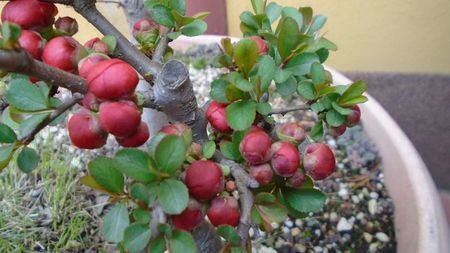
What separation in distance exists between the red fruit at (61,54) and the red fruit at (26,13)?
35 millimetres

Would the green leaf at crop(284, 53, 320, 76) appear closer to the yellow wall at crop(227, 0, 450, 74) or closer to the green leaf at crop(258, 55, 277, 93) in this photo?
the green leaf at crop(258, 55, 277, 93)

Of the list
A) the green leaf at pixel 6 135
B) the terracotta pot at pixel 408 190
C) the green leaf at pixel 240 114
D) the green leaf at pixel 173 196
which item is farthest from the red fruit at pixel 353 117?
the terracotta pot at pixel 408 190

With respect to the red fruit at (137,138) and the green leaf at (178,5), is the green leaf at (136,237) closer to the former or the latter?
the red fruit at (137,138)

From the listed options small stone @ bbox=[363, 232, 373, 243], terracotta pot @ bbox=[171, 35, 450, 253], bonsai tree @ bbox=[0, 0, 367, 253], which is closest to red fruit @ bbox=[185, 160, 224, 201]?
bonsai tree @ bbox=[0, 0, 367, 253]

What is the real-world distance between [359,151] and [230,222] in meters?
0.79

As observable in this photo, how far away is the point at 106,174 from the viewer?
1.34 feet

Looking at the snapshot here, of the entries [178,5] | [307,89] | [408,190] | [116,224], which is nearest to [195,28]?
[178,5]

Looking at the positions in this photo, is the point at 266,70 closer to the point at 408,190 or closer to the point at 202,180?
the point at 202,180

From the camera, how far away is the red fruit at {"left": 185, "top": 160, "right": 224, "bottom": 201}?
407 millimetres

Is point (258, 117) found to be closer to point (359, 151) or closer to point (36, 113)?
point (36, 113)

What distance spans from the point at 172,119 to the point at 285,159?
0.14 m

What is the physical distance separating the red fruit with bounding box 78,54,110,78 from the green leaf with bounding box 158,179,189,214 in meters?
0.11

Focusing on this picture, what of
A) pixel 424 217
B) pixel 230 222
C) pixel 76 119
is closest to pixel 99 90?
pixel 76 119

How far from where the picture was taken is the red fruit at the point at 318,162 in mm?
470
